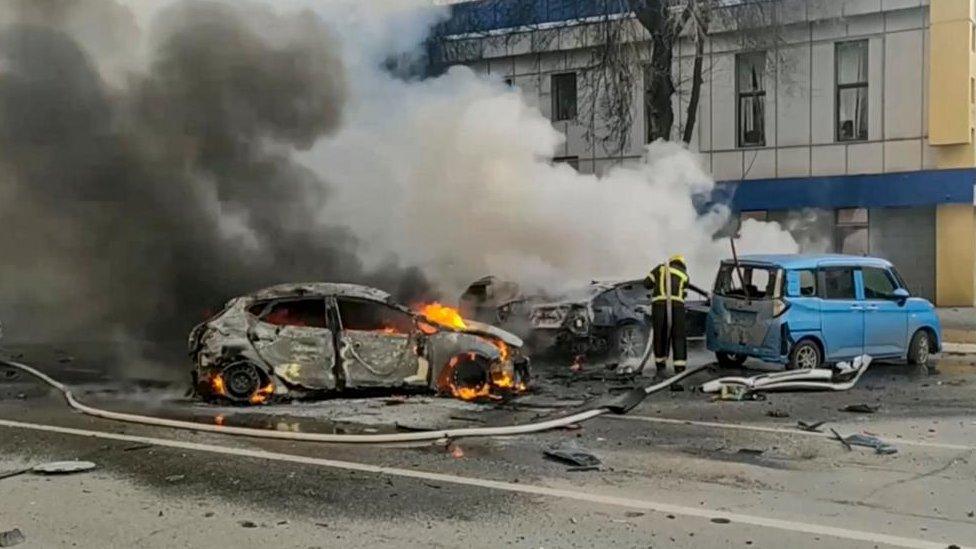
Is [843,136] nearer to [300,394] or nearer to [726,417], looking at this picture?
[726,417]

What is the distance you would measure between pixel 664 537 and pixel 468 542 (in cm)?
115

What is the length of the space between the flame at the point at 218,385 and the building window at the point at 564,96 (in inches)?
696

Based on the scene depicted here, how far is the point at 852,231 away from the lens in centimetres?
2344

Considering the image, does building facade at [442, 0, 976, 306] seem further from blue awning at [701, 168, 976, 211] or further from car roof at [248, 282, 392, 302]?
car roof at [248, 282, 392, 302]

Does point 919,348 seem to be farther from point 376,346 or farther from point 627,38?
point 627,38

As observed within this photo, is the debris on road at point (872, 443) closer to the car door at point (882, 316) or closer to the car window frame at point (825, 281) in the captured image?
the car window frame at point (825, 281)

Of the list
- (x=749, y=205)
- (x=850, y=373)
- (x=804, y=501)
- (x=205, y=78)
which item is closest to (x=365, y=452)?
(x=804, y=501)

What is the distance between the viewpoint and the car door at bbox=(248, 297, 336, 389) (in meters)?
10.7

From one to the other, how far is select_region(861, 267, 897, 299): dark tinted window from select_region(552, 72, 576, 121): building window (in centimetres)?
1413

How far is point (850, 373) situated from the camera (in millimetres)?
12453

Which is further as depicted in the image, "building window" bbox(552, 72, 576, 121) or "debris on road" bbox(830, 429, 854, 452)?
"building window" bbox(552, 72, 576, 121)

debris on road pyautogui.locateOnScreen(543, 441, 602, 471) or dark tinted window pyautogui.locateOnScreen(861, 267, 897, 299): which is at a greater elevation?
dark tinted window pyautogui.locateOnScreen(861, 267, 897, 299)

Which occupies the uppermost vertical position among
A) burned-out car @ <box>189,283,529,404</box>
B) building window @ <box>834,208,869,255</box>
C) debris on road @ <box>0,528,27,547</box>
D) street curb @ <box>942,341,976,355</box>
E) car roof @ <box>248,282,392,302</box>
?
building window @ <box>834,208,869,255</box>

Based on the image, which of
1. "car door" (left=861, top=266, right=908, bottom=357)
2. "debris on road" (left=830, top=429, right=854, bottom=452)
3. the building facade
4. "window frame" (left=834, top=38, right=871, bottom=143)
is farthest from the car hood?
"window frame" (left=834, top=38, right=871, bottom=143)
